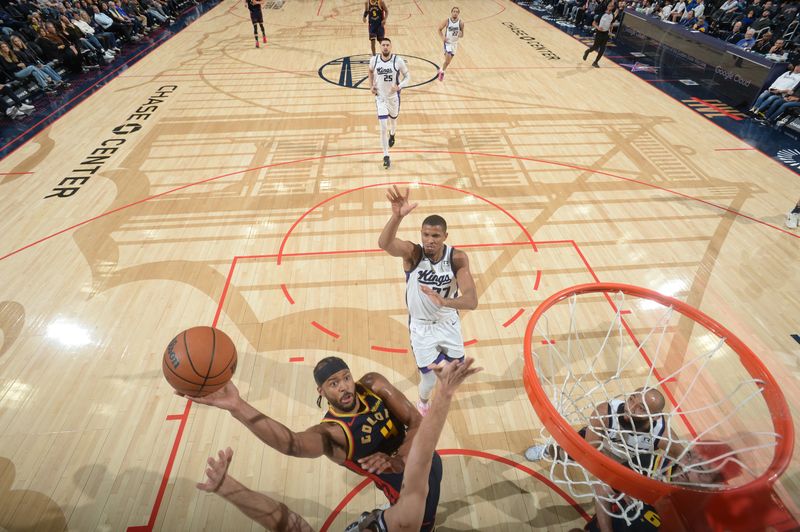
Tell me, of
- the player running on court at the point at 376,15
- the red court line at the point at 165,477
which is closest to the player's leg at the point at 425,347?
the red court line at the point at 165,477

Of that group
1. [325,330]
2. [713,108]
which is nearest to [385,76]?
[325,330]

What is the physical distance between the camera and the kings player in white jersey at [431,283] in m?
3.03

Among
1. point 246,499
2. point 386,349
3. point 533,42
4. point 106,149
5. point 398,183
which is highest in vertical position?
point 246,499

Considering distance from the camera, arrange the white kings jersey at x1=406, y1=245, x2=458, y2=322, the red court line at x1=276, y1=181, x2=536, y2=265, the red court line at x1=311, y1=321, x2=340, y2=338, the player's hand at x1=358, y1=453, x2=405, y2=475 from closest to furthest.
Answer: the player's hand at x1=358, y1=453, x2=405, y2=475 → the white kings jersey at x1=406, y1=245, x2=458, y2=322 → the red court line at x1=311, y1=321, x2=340, y2=338 → the red court line at x1=276, y1=181, x2=536, y2=265

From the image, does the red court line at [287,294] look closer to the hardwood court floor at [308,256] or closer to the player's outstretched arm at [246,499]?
the hardwood court floor at [308,256]

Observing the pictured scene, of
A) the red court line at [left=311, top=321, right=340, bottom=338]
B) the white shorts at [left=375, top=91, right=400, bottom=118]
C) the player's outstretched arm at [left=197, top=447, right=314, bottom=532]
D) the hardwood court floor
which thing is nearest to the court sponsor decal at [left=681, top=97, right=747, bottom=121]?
the hardwood court floor

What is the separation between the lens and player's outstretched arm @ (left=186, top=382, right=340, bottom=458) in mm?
1936

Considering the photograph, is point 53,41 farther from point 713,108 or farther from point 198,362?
point 713,108

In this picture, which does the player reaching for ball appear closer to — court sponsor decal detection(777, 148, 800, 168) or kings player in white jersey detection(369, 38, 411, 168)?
kings player in white jersey detection(369, 38, 411, 168)

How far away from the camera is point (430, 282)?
3.24 metres

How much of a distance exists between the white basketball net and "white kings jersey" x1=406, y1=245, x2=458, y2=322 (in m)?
0.88

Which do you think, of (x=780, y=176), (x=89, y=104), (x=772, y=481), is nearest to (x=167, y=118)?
(x=89, y=104)

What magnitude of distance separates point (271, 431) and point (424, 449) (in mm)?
860

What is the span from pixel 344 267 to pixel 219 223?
2130 mm
